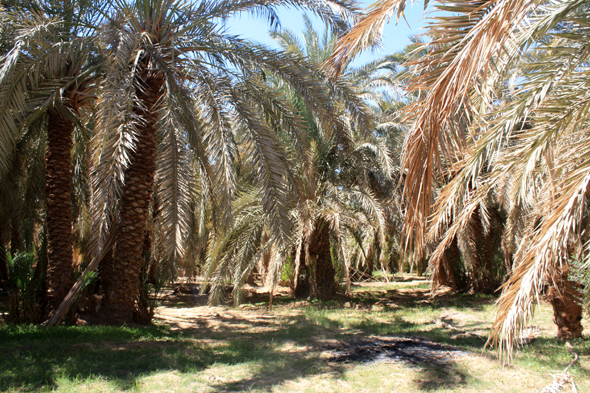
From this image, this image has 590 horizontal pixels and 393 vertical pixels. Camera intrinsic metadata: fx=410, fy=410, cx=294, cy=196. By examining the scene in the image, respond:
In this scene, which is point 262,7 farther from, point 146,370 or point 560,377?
point 560,377

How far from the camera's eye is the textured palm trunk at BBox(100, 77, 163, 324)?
774cm

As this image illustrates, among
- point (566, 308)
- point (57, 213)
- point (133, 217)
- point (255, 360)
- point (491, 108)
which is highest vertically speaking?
point (491, 108)

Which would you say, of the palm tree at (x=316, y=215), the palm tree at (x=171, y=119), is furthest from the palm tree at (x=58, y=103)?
the palm tree at (x=316, y=215)

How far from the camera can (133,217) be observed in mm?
7883

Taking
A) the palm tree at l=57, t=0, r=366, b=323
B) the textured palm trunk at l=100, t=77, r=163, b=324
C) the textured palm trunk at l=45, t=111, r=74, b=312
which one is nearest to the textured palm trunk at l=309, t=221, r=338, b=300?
the palm tree at l=57, t=0, r=366, b=323

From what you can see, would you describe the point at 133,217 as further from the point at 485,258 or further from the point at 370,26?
the point at 485,258

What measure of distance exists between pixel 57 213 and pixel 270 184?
4716 millimetres

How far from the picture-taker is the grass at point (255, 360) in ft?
16.1

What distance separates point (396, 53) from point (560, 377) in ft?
32.9

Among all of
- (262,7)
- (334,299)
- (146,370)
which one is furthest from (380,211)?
(146,370)

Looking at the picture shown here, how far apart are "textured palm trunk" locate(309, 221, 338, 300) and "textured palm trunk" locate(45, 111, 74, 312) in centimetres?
691

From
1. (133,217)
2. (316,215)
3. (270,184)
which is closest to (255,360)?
(270,184)

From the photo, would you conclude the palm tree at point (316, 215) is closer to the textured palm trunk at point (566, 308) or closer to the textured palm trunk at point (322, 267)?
the textured palm trunk at point (322, 267)

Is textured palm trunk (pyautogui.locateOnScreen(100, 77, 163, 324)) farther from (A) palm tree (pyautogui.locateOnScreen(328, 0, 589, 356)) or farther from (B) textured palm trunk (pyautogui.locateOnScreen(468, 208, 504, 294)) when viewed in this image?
(B) textured palm trunk (pyautogui.locateOnScreen(468, 208, 504, 294))
